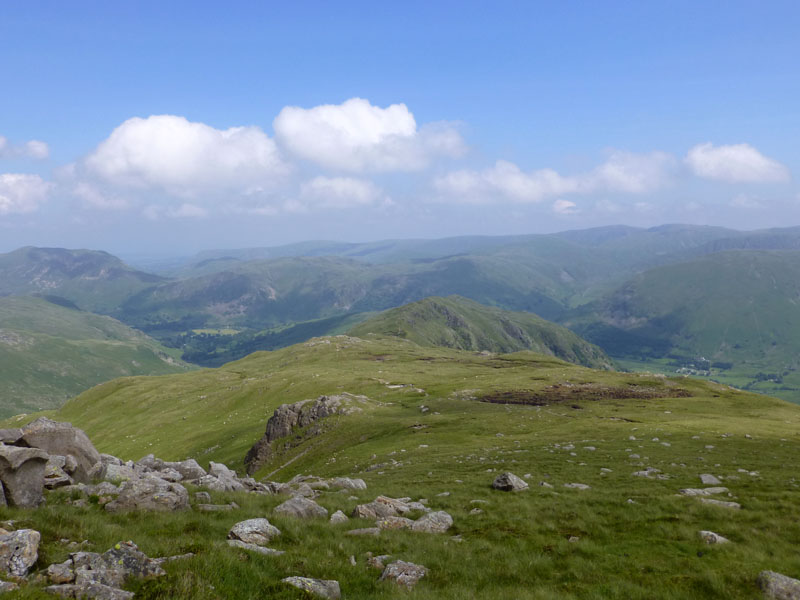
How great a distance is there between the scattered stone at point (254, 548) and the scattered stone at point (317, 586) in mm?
2270

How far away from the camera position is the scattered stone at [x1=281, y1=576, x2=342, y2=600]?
1155 centimetres

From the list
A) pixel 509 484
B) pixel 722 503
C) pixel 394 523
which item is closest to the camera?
pixel 394 523

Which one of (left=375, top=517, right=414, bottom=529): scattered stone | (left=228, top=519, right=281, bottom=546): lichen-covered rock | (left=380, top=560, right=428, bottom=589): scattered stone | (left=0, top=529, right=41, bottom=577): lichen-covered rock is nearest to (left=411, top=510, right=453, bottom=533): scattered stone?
(left=375, top=517, right=414, bottom=529): scattered stone

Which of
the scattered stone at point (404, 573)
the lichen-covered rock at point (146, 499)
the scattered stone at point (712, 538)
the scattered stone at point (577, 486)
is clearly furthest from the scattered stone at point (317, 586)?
the scattered stone at point (577, 486)

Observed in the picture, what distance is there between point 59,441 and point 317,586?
2170cm

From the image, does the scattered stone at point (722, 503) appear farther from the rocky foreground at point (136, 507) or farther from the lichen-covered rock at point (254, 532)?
the lichen-covered rock at point (254, 532)

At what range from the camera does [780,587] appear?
39.8ft

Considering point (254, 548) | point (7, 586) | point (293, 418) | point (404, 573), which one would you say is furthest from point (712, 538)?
point (293, 418)

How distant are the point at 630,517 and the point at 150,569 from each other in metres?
20.6

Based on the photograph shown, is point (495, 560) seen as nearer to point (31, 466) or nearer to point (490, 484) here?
point (490, 484)

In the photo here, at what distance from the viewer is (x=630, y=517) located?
20.3 meters

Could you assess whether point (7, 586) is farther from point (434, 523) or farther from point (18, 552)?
point (434, 523)

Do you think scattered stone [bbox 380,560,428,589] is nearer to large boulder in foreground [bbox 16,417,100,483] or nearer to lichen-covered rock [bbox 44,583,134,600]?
lichen-covered rock [bbox 44,583,134,600]

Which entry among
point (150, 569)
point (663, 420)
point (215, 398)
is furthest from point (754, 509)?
point (215, 398)
